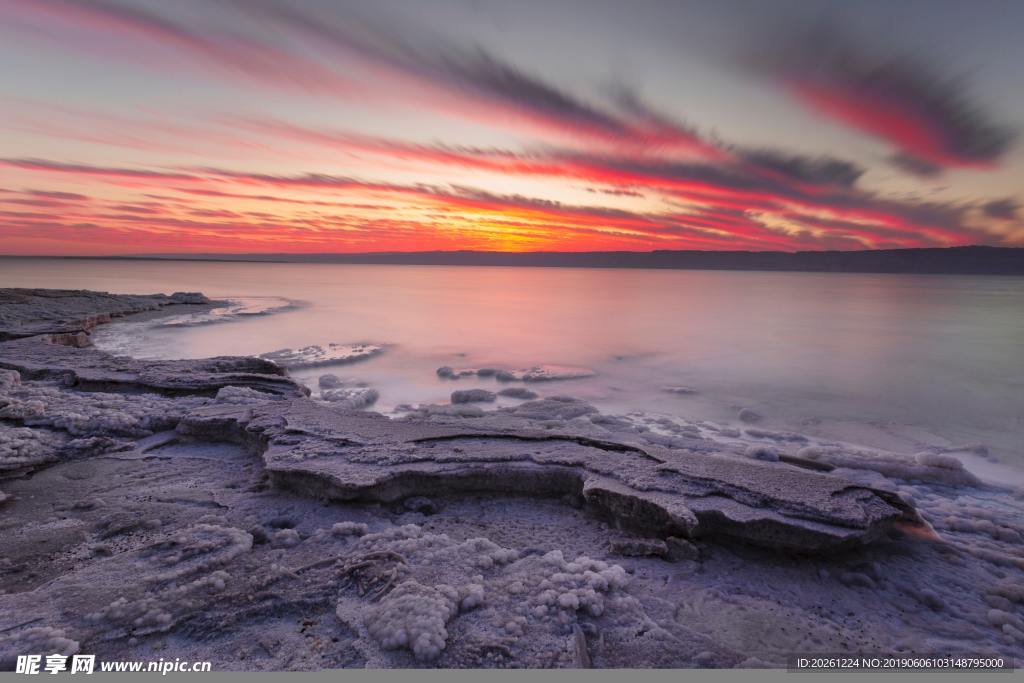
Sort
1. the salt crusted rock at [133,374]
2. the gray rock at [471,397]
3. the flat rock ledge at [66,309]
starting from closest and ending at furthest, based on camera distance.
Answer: the salt crusted rock at [133,374]
the gray rock at [471,397]
the flat rock ledge at [66,309]

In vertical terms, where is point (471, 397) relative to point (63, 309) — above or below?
above

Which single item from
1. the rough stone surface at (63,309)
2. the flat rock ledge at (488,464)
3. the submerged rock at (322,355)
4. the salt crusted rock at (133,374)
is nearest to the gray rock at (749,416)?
the flat rock ledge at (488,464)

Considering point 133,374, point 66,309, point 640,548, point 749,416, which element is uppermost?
point 640,548

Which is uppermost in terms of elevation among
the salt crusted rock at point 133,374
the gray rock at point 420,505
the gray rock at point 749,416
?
the gray rock at point 420,505

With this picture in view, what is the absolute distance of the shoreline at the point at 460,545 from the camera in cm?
245

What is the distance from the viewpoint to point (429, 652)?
2.33 meters

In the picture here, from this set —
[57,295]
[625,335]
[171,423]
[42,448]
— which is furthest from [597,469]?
[57,295]

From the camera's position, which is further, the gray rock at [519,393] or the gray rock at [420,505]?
the gray rock at [519,393]

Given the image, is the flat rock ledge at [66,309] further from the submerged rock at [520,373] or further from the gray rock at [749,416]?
the gray rock at [749,416]

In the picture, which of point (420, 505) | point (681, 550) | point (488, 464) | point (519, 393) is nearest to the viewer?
point (681, 550)

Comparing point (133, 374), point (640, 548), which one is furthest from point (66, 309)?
point (640, 548)

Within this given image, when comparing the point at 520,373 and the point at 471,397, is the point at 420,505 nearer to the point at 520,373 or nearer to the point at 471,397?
the point at 471,397

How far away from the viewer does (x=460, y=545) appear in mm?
3172

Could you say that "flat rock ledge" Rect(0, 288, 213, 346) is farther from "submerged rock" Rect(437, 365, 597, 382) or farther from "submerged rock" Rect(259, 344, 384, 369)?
"submerged rock" Rect(437, 365, 597, 382)
